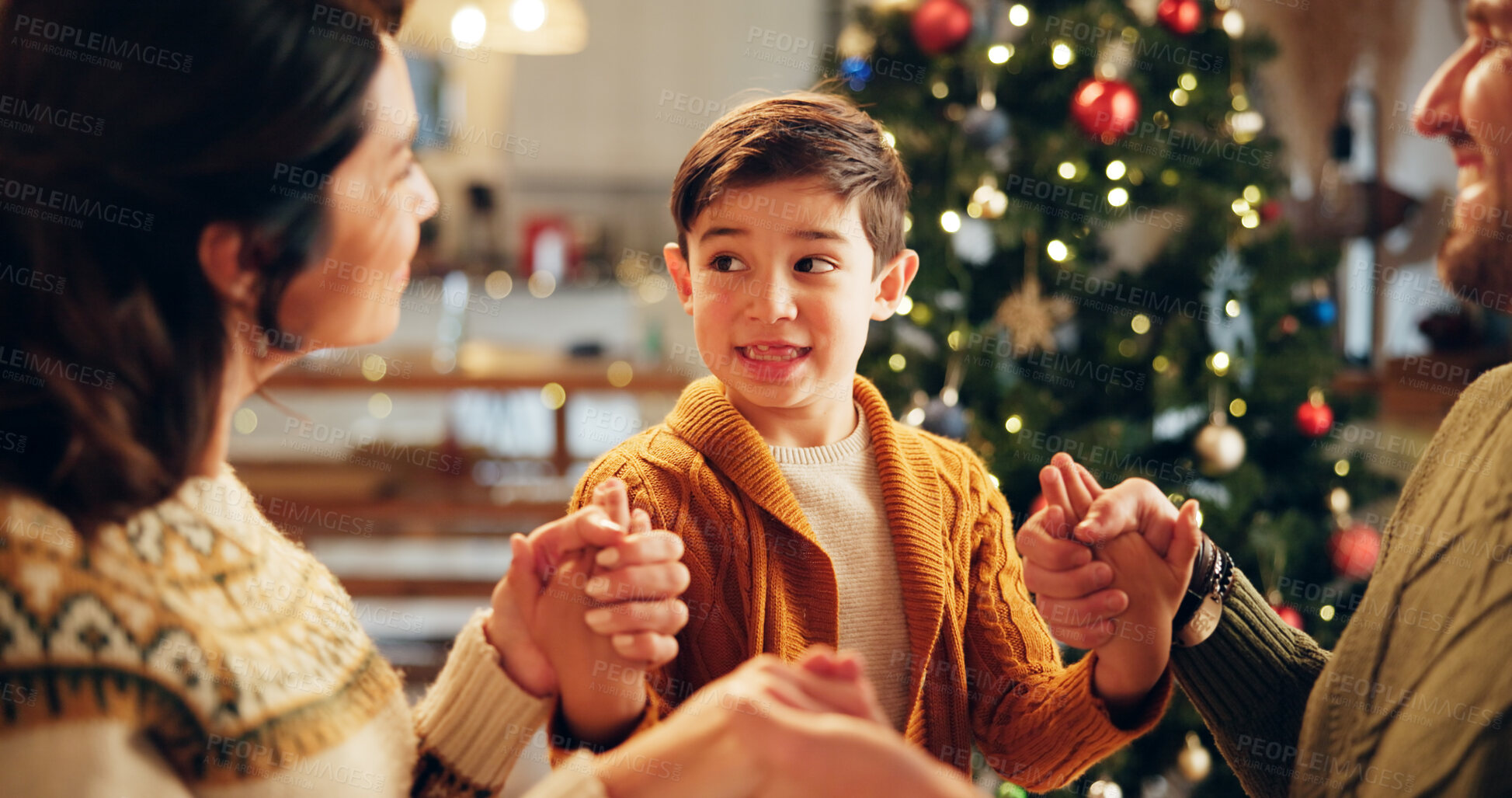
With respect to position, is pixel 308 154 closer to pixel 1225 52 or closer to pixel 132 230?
pixel 132 230

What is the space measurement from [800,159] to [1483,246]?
64cm

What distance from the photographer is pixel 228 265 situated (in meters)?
0.77

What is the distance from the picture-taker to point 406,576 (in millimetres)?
3717

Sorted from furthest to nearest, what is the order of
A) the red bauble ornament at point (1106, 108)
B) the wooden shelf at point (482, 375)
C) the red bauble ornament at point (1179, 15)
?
the wooden shelf at point (482, 375), the red bauble ornament at point (1179, 15), the red bauble ornament at point (1106, 108)

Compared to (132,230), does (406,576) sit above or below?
below

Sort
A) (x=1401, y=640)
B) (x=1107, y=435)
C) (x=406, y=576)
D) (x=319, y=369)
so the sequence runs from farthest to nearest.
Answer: (x=319, y=369)
(x=406, y=576)
(x=1107, y=435)
(x=1401, y=640)

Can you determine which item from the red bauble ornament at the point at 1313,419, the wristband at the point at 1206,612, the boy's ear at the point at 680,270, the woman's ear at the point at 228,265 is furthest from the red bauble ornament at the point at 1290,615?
the woman's ear at the point at 228,265

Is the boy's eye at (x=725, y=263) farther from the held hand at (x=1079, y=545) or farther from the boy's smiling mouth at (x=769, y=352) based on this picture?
the held hand at (x=1079, y=545)

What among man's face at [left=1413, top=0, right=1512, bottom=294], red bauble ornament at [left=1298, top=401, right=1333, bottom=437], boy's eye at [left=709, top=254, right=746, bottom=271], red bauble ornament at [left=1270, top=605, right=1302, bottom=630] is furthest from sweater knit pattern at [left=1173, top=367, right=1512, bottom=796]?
red bauble ornament at [left=1298, top=401, right=1333, bottom=437]

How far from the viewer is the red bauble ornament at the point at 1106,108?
6.66 ft

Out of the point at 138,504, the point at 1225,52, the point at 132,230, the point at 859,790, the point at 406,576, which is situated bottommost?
the point at 406,576

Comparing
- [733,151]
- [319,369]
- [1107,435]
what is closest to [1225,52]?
[1107,435]

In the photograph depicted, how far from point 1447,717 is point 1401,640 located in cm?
11

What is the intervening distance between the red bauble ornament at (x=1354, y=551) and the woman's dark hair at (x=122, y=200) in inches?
88.5
